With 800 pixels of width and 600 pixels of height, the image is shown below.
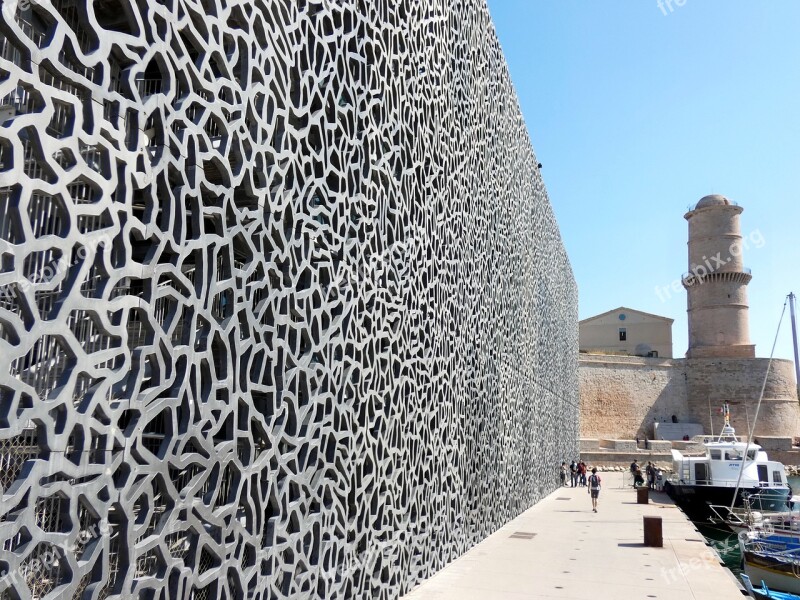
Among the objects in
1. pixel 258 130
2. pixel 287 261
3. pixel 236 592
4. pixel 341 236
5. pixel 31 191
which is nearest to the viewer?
pixel 31 191

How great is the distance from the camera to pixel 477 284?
12.2 metres

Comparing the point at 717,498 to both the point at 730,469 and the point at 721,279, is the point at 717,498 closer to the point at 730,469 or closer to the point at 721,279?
the point at 730,469

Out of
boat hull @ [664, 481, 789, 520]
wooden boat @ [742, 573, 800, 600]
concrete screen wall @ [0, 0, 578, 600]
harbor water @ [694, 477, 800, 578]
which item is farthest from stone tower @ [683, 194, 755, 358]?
concrete screen wall @ [0, 0, 578, 600]

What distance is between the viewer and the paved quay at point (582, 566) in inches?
322

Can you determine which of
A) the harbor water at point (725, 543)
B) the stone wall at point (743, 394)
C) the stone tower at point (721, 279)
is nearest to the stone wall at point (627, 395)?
the stone wall at point (743, 394)

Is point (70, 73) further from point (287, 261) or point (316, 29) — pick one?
point (316, 29)

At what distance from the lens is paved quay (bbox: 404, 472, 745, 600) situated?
8.17 m

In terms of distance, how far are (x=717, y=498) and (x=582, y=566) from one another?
14418 millimetres

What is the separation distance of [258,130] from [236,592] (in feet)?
11.3

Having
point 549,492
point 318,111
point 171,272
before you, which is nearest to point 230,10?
point 318,111

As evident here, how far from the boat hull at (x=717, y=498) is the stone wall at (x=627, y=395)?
2328 cm

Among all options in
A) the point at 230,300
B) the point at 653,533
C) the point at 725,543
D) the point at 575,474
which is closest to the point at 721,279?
the point at 575,474

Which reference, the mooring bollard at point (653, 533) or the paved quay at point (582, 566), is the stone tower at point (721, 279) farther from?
the mooring bollard at point (653, 533)

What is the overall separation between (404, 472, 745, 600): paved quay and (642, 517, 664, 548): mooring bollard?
157 mm
